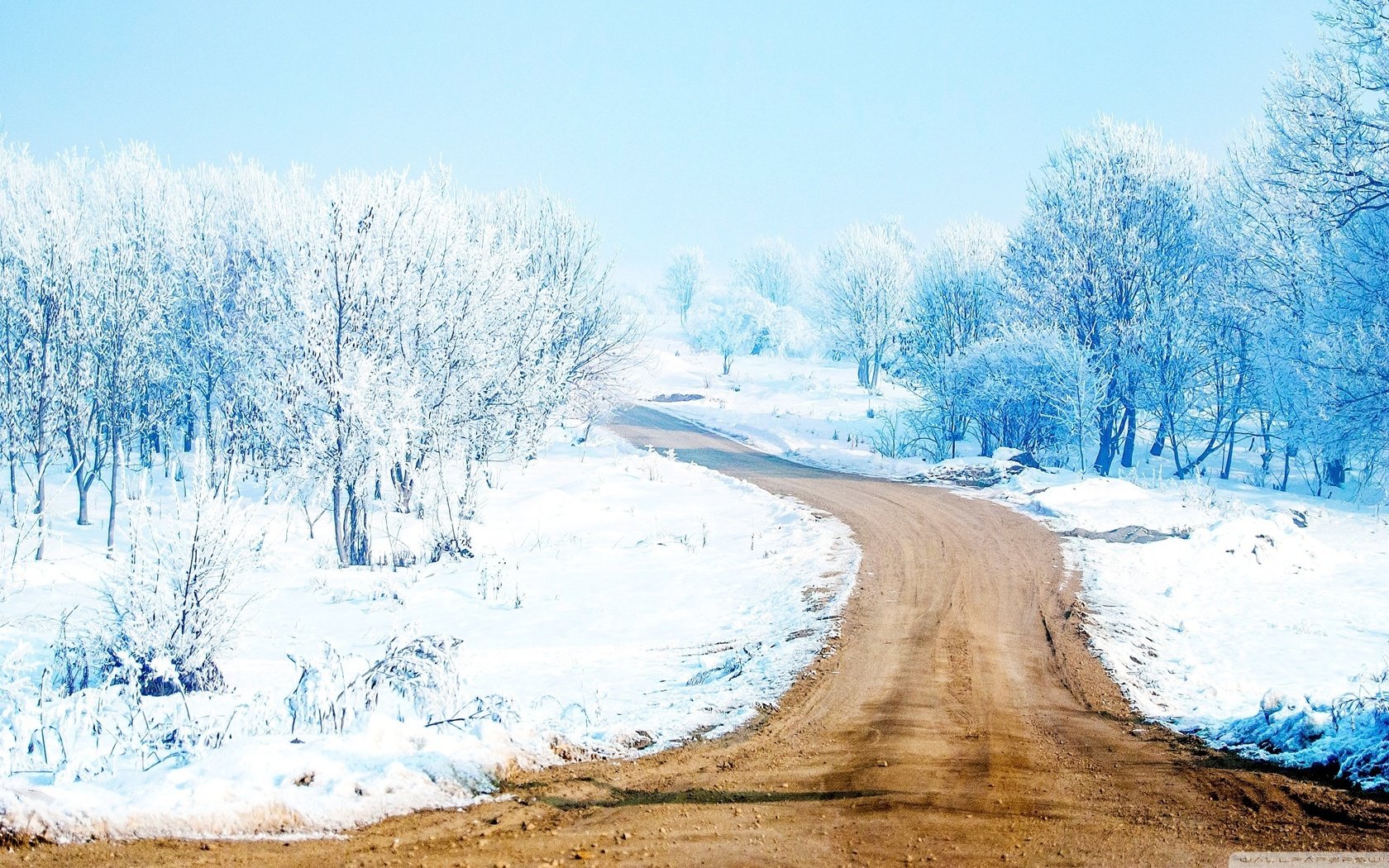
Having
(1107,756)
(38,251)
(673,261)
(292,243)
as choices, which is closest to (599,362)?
(292,243)

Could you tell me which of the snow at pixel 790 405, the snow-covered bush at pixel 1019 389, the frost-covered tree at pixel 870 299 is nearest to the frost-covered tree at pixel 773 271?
the snow at pixel 790 405

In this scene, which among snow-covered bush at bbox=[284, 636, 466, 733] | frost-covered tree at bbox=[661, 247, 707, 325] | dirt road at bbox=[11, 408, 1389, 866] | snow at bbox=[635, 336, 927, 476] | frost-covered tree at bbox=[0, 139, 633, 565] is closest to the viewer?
dirt road at bbox=[11, 408, 1389, 866]

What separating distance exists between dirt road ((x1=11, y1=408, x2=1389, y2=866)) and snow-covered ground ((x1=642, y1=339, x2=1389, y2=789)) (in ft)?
2.29

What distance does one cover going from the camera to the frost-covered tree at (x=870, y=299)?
6212 cm

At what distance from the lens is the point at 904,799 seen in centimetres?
588

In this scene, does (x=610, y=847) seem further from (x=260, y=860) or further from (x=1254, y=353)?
(x=1254, y=353)

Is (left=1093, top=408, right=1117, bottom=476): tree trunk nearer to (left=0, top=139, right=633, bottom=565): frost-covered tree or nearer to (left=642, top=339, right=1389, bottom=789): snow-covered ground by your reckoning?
(left=642, top=339, right=1389, bottom=789): snow-covered ground

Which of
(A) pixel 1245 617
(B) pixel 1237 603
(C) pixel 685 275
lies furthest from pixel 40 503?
(C) pixel 685 275

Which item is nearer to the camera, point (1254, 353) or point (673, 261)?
point (1254, 353)

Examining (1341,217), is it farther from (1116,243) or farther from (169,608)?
(169,608)

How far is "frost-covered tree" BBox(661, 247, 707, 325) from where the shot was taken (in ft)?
355

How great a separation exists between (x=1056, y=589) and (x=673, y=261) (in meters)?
98.9

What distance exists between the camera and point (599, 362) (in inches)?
1364

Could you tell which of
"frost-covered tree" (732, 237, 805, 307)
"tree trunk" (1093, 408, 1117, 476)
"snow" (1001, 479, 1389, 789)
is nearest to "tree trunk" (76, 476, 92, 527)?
"snow" (1001, 479, 1389, 789)
